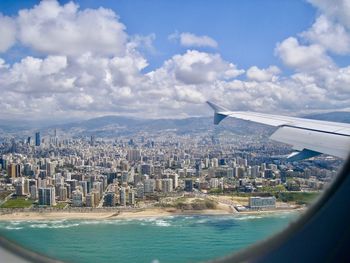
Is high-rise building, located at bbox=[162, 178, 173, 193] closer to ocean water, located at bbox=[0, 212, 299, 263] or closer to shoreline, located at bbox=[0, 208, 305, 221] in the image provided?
shoreline, located at bbox=[0, 208, 305, 221]

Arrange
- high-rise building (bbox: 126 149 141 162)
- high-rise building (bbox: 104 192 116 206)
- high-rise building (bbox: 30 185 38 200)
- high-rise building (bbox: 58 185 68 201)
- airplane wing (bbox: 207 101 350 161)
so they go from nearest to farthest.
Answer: airplane wing (bbox: 207 101 350 161)
high-rise building (bbox: 30 185 38 200)
high-rise building (bbox: 58 185 68 201)
high-rise building (bbox: 104 192 116 206)
high-rise building (bbox: 126 149 141 162)

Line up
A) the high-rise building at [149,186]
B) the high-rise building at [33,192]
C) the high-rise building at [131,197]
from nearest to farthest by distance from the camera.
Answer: the high-rise building at [33,192], the high-rise building at [131,197], the high-rise building at [149,186]

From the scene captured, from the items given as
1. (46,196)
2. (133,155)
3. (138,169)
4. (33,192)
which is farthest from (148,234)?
(133,155)

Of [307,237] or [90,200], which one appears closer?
[307,237]

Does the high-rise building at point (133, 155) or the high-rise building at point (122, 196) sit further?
the high-rise building at point (133, 155)

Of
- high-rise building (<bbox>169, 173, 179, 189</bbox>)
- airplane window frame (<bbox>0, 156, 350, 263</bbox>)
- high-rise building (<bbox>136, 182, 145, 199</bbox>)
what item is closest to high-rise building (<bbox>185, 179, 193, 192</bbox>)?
high-rise building (<bbox>169, 173, 179, 189</bbox>)

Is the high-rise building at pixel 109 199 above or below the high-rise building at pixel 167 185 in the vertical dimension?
below

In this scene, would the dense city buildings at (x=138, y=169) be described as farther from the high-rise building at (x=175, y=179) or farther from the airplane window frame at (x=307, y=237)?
the airplane window frame at (x=307, y=237)

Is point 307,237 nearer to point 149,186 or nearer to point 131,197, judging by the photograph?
point 131,197

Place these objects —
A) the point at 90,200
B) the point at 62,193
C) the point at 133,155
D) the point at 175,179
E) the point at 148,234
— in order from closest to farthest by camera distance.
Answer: the point at 62,193 < the point at 148,234 < the point at 90,200 < the point at 175,179 < the point at 133,155

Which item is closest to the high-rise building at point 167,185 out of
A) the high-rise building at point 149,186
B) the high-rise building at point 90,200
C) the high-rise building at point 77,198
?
the high-rise building at point 149,186

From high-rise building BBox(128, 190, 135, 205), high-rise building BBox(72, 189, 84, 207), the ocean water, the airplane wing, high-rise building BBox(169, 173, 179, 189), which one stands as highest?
the airplane wing
